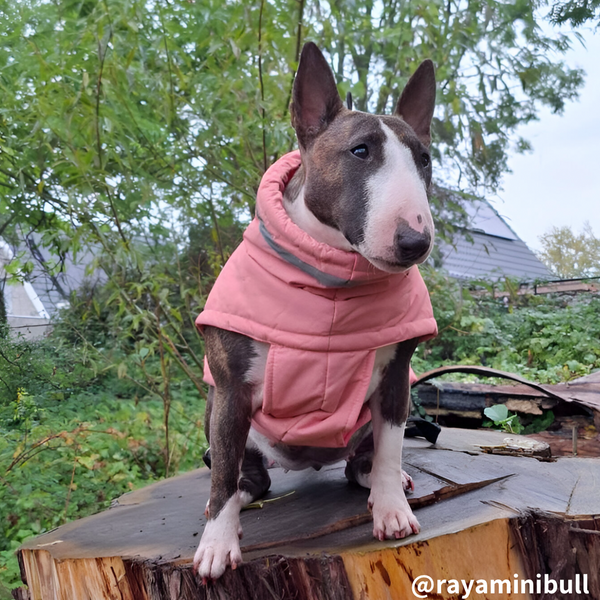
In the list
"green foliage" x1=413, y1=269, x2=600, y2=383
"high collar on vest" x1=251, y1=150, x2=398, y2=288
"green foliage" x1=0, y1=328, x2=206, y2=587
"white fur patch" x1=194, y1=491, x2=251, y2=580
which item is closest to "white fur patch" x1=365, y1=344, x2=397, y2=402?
"high collar on vest" x1=251, y1=150, x2=398, y2=288

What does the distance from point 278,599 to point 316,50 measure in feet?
3.94

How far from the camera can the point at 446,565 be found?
1103 millimetres

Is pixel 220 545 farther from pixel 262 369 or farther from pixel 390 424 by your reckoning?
pixel 390 424

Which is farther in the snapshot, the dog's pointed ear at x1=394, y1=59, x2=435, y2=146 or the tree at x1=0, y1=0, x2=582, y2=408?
the tree at x1=0, y1=0, x2=582, y2=408

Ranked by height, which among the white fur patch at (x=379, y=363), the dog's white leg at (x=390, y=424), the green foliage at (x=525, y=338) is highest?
the white fur patch at (x=379, y=363)

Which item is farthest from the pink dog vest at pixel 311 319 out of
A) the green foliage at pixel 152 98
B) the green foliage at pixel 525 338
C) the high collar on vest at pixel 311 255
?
the green foliage at pixel 525 338

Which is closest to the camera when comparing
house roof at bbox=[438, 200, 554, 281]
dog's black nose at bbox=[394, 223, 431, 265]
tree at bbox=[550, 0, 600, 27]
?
dog's black nose at bbox=[394, 223, 431, 265]

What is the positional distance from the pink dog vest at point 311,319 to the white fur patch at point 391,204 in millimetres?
159

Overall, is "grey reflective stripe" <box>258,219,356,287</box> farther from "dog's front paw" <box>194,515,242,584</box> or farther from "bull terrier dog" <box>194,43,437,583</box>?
"dog's front paw" <box>194,515,242,584</box>

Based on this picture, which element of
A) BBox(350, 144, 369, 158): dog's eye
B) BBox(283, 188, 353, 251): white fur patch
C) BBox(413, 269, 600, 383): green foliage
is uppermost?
BBox(350, 144, 369, 158): dog's eye

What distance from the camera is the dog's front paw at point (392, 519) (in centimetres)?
118

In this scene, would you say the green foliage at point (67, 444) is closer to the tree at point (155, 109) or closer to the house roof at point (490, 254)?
the tree at point (155, 109)

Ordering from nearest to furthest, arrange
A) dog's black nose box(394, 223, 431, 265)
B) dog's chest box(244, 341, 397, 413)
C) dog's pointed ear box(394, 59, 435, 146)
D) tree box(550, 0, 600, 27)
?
dog's black nose box(394, 223, 431, 265)
dog's chest box(244, 341, 397, 413)
dog's pointed ear box(394, 59, 435, 146)
tree box(550, 0, 600, 27)

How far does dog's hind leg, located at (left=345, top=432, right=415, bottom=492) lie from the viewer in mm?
1529
